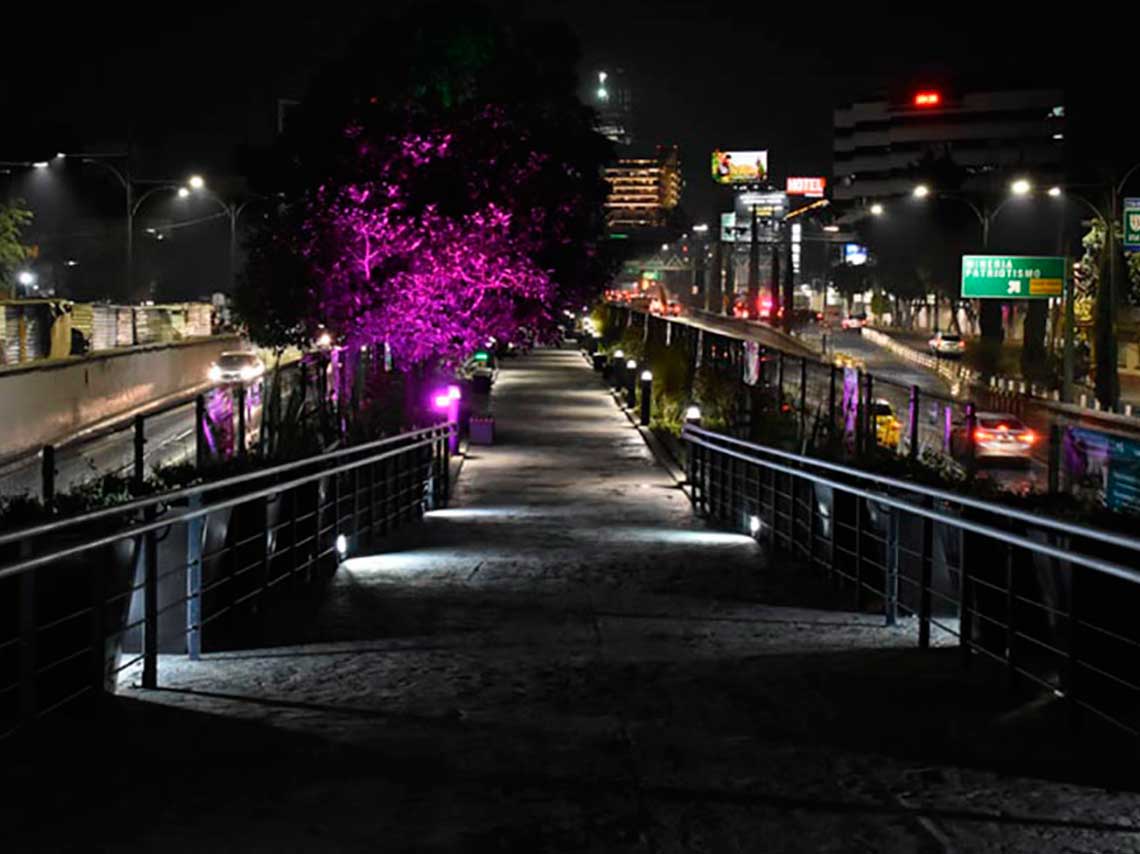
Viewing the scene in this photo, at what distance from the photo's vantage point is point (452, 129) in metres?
35.3

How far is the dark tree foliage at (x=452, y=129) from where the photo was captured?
116ft

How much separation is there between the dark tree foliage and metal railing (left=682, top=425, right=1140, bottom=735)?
2127 centimetres

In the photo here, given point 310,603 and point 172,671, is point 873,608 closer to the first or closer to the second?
point 310,603

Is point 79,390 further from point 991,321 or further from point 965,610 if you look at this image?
point 991,321

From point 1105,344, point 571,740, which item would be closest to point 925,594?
point 571,740

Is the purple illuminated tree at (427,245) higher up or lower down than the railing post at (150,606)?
higher up

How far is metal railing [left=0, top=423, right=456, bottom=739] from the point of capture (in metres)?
7.82

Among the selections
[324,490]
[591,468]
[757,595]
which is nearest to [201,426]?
A: [324,490]

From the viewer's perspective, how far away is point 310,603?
1245 centimetres

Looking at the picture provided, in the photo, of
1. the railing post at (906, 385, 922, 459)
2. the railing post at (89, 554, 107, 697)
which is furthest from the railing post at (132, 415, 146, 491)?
the railing post at (906, 385, 922, 459)

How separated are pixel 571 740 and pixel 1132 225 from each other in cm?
3920

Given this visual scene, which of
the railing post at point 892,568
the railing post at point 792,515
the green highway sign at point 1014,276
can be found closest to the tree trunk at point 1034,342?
the green highway sign at point 1014,276

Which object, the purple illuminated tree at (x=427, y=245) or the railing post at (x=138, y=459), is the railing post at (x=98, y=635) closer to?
the railing post at (x=138, y=459)

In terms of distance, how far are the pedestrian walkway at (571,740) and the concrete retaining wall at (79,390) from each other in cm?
1955
